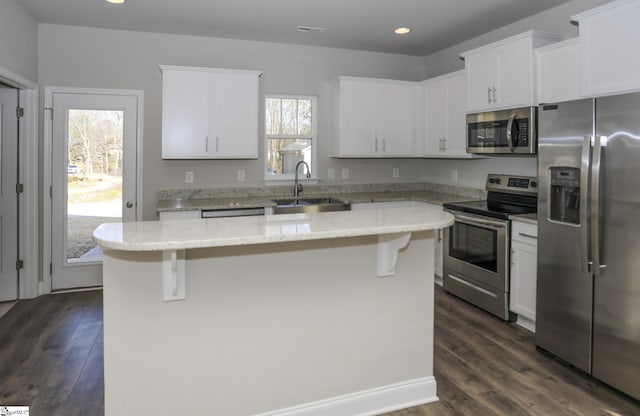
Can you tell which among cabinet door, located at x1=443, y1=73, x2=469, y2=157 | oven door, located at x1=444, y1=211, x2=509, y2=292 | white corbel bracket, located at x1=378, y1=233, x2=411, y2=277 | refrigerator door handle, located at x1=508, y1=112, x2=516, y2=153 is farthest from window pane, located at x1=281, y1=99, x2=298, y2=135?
white corbel bracket, located at x1=378, y1=233, x2=411, y2=277

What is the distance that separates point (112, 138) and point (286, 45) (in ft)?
6.90

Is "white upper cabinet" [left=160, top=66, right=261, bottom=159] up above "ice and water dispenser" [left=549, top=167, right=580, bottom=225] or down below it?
above

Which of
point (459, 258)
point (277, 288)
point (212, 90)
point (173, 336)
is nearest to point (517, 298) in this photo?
point (459, 258)

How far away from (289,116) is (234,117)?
794mm

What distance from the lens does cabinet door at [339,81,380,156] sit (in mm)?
4789

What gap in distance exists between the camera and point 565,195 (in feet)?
9.13

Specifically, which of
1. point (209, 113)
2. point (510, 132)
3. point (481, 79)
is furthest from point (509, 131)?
point (209, 113)

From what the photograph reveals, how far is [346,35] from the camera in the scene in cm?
452

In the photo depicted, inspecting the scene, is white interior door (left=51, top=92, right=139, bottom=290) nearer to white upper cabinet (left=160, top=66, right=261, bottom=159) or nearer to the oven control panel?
white upper cabinet (left=160, top=66, right=261, bottom=159)

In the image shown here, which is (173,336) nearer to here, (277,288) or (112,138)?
(277,288)

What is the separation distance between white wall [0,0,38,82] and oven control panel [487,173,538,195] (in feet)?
14.4

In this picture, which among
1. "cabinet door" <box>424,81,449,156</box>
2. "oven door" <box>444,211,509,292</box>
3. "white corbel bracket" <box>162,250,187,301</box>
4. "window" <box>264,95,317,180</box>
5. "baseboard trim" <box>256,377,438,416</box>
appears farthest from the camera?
"window" <box>264,95,317,180</box>

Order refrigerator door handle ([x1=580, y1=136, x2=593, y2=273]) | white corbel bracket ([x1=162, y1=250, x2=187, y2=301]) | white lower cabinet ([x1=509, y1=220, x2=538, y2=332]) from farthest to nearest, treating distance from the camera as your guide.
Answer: white lower cabinet ([x1=509, y1=220, x2=538, y2=332]), refrigerator door handle ([x1=580, y1=136, x2=593, y2=273]), white corbel bracket ([x1=162, y1=250, x2=187, y2=301])

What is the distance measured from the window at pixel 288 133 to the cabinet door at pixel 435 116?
1298mm
